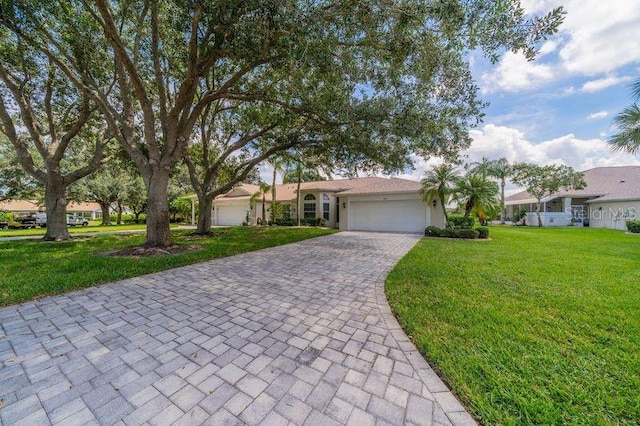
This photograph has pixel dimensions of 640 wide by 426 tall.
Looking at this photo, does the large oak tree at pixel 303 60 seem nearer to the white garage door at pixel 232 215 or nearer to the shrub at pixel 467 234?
the shrub at pixel 467 234

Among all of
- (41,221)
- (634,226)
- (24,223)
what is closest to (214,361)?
(634,226)

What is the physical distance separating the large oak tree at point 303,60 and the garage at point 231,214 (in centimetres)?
1415

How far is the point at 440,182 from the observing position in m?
13.7

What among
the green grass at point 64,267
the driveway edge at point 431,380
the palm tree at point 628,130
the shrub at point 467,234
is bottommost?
the driveway edge at point 431,380

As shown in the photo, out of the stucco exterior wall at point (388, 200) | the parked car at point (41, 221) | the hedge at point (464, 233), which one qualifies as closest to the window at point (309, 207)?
the stucco exterior wall at point (388, 200)

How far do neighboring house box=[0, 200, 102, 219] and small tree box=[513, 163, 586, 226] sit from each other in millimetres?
51958

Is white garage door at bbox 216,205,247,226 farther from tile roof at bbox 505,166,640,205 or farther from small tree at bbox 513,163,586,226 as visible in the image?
tile roof at bbox 505,166,640,205

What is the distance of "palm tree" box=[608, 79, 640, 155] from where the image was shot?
8.52 meters

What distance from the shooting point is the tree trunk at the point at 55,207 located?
10.7 meters

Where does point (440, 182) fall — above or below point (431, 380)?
above

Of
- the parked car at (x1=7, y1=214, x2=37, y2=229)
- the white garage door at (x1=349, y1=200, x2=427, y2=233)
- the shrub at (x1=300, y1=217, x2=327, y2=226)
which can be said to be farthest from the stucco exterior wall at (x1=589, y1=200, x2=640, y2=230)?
the parked car at (x1=7, y1=214, x2=37, y2=229)

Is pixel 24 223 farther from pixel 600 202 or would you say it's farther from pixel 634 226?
pixel 600 202

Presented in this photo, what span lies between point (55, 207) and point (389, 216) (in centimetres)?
1748

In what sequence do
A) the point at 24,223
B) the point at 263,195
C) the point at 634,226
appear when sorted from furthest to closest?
the point at 24,223 → the point at 263,195 → the point at 634,226
